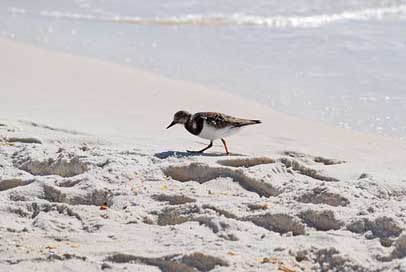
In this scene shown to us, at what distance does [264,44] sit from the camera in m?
11.7

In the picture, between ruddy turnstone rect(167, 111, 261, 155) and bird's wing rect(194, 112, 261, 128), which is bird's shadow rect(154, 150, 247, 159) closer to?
ruddy turnstone rect(167, 111, 261, 155)

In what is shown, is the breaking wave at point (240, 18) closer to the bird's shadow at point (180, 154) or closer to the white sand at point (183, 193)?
the white sand at point (183, 193)

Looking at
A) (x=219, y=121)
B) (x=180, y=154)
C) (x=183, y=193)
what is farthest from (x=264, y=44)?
(x=183, y=193)

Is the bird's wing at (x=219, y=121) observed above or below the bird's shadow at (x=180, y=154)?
above

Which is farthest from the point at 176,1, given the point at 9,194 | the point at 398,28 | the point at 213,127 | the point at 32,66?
the point at 9,194

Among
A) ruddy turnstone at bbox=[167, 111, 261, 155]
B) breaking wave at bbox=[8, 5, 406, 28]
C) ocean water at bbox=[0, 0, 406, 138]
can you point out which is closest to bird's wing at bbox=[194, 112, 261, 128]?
ruddy turnstone at bbox=[167, 111, 261, 155]

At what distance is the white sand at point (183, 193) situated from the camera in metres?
4.65

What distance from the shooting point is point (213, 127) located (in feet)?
21.1

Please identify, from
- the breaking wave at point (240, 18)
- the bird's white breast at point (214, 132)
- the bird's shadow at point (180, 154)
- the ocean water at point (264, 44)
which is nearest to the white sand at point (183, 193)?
the bird's shadow at point (180, 154)

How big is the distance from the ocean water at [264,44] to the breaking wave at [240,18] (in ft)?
0.05

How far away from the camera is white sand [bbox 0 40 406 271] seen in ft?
15.3

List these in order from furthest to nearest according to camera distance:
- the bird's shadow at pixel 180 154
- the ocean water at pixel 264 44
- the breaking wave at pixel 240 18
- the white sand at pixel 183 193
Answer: the breaking wave at pixel 240 18, the ocean water at pixel 264 44, the bird's shadow at pixel 180 154, the white sand at pixel 183 193

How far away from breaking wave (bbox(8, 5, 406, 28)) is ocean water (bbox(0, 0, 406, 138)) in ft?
0.05

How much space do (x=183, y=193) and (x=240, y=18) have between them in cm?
880
